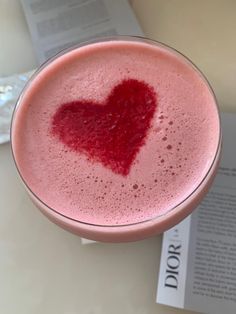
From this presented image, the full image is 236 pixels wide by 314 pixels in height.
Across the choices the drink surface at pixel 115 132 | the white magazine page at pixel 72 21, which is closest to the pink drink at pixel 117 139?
the drink surface at pixel 115 132

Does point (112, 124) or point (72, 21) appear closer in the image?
point (112, 124)

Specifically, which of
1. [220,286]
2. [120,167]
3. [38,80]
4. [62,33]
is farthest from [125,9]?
[220,286]

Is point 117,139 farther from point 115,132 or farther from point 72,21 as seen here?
point 72,21

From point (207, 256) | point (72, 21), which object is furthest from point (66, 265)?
point (72, 21)

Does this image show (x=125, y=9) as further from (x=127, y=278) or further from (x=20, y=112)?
(x=127, y=278)

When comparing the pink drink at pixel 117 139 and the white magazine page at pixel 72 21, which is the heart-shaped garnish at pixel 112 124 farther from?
the white magazine page at pixel 72 21

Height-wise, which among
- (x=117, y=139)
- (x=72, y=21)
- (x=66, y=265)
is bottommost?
(x=66, y=265)
